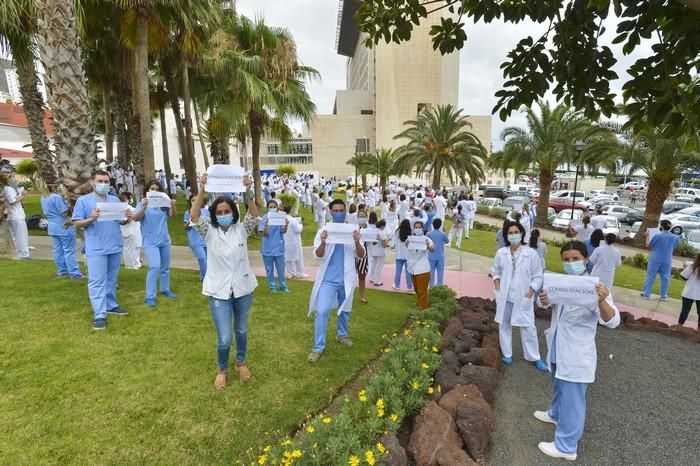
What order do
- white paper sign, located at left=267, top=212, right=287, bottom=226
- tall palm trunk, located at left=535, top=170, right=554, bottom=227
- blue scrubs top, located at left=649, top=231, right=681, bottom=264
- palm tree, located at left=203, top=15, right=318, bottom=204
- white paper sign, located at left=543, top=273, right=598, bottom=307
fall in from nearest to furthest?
white paper sign, located at left=543, top=273, right=598, bottom=307 < white paper sign, located at left=267, top=212, right=287, bottom=226 < blue scrubs top, located at left=649, top=231, right=681, bottom=264 < palm tree, located at left=203, top=15, right=318, bottom=204 < tall palm trunk, located at left=535, top=170, right=554, bottom=227

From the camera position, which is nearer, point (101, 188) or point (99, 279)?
point (99, 279)

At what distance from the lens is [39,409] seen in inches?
125

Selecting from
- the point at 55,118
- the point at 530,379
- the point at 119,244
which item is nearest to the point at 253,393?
the point at 119,244

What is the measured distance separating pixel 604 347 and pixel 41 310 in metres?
7.98

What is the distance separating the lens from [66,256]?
6.66 m

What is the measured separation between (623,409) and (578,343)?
167cm

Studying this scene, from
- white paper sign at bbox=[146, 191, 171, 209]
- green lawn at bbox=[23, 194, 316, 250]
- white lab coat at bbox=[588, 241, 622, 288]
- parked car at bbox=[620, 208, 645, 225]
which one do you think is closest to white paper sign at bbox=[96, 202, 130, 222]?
white paper sign at bbox=[146, 191, 171, 209]

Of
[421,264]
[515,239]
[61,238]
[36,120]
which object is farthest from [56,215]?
[36,120]

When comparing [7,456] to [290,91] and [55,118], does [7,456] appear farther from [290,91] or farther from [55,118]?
[290,91]

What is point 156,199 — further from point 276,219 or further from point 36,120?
point 36,120

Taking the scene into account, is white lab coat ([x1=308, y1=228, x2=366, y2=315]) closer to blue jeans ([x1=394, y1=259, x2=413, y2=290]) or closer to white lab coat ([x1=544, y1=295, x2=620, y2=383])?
white lab coat ([x1=544, y1=295, x2=620, y2=383])

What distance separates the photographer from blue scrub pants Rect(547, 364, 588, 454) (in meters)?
3.04

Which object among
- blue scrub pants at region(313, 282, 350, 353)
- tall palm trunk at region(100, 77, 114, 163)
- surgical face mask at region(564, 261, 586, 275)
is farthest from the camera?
tall palm trunk at region(100, 77, 114, 163)

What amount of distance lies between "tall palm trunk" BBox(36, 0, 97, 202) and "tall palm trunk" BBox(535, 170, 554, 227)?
869 inches
